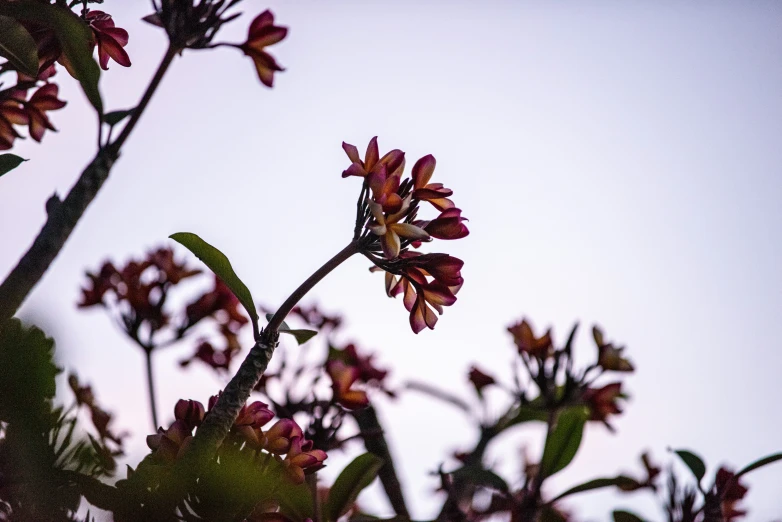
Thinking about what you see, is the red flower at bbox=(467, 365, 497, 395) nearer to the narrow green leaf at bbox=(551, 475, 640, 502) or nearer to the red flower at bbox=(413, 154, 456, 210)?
the narrow green leaf at bbox=(551, 475, 640, 502)

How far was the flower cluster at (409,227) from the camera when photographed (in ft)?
3.11

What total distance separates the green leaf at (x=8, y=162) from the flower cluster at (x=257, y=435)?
1.40 feet

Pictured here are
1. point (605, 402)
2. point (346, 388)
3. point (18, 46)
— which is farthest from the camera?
point (605, 402)

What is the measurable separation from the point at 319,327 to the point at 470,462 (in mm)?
627

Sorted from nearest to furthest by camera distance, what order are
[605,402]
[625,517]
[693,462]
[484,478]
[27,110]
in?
[27,110], [693,462], [625,517], [484,478], [605,402]

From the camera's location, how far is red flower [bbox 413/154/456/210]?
1.01 metres

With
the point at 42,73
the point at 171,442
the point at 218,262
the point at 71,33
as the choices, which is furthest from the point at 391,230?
the point at 42,73

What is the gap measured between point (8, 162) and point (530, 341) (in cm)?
134

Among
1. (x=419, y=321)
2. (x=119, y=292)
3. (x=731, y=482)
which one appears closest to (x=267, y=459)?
(x=419, y=321)

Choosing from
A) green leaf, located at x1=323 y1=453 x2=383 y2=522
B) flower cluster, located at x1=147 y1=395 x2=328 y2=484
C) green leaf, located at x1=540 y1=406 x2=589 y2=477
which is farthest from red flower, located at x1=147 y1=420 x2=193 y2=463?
green leaf, located at x1=540 y1=406 x2=589 y2=477

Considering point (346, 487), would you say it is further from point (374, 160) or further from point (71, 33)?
point (71, 33)

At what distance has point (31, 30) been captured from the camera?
1034mm

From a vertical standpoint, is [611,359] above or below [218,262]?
above

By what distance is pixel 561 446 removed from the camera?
1.71 meters
